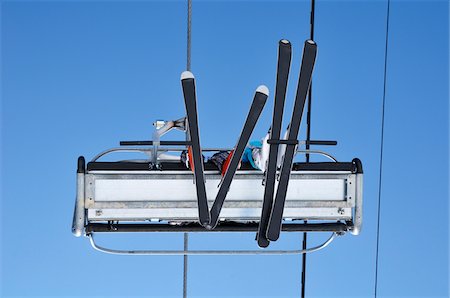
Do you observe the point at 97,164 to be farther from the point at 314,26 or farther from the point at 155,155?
the point at 314,26

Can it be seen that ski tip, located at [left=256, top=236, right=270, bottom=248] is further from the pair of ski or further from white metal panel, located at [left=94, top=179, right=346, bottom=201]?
white metal panel, located at [left=94, top=179, right=346, bottom=201]

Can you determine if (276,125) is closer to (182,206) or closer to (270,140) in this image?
(270,140)

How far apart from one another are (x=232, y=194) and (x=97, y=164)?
427mm

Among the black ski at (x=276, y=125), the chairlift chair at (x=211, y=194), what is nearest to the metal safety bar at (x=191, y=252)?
the chairlift chair at (x=211, y=194)

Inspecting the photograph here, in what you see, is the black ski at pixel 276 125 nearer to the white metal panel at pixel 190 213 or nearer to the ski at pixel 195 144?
the white metal panel at pixel 190 213

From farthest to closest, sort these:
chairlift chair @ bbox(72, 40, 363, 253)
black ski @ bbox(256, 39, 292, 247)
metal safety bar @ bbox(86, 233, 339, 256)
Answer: metal safety bar @ bbox(86, 233, 339, 256) → chairlift chair @ bbox(72, 40, 363, 253) → black ski @ bbox(256, 39, 292, 247)

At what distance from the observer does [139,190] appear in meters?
2.60

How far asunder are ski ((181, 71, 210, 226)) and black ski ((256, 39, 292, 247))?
179 millimetres

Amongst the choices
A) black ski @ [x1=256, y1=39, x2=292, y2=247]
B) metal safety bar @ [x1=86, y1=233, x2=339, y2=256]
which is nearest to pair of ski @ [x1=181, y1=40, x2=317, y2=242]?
black ski @ [x1=256, y1=39, x2=292, y2=247]

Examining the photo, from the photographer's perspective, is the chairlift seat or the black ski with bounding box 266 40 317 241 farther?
the chairlift seat

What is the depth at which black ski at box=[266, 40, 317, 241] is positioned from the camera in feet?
7.80

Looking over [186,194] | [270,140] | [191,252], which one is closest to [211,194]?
[186,194]

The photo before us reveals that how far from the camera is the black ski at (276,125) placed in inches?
92.6
